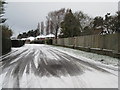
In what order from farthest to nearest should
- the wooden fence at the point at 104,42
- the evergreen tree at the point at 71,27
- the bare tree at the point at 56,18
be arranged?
1. the bare tree at the point at 56,18
2. the evergreen tree at the point at 71,27
3. the wooden fence at the point at 104,42

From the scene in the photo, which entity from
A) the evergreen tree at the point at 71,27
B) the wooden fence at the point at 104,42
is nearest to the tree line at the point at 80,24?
the evergreen tree at the point at 71,27

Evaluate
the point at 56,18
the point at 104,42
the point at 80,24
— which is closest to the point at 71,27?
the point at 80,24

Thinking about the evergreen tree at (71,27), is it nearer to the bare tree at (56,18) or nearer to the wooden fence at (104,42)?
the bare tree at (56,18)

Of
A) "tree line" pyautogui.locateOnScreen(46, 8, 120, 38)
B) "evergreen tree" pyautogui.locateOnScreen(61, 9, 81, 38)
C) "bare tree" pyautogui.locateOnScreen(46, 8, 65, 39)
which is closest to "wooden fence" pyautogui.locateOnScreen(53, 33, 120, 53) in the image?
"tree line" pyautogui.locateOnScreen(46, 8, 120, 38)

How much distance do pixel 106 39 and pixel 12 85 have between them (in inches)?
612

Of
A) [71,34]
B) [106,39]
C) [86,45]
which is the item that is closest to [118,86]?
[106,39]

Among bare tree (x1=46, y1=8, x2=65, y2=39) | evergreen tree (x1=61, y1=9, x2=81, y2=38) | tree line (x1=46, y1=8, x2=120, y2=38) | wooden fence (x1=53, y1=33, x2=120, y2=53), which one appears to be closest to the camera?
wooden fence (x1=53, y1=33, x2=120, y2=53)

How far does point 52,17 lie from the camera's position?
8031cm

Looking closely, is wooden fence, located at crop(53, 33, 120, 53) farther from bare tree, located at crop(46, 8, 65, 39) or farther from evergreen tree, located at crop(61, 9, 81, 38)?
bare tree, located at crop(46, 8, 65, 39)

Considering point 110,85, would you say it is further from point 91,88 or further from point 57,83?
point 57,83

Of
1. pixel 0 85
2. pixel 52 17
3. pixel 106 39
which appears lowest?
pixel 0 85

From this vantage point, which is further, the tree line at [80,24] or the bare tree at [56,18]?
the bare tree at [56,18]

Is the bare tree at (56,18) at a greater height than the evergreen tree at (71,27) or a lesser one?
greater

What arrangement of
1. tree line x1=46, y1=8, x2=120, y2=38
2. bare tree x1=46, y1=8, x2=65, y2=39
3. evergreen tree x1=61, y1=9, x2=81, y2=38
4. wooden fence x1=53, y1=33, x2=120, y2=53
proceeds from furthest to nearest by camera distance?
bare tree x1=46, y1=8, x2=65, y2=39 → evergreen tree x1=61, y1=9, x2=81, y2=38 → tree line x1=46, y1=8, x2=120, y2=38 → wooden fence x1=53, y1=33, x2=120, y2=53
